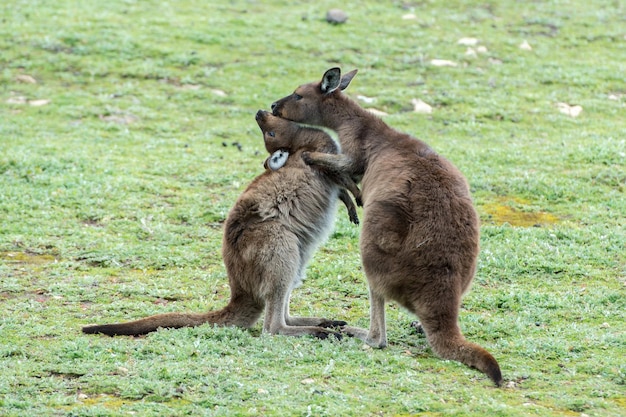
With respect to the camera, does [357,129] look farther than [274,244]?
Yes

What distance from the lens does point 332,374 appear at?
198 inches

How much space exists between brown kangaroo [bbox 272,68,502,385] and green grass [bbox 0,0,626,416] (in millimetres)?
230

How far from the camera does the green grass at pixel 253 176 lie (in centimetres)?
487

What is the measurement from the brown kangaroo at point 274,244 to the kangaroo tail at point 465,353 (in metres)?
0.84

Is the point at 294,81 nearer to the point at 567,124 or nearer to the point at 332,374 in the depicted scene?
the point at 567,124

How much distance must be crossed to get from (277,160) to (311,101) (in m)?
0.88

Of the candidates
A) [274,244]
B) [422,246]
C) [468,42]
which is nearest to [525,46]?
[468,42]

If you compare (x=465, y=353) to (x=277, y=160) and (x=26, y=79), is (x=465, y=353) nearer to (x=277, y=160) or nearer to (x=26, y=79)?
(x=277, y=160)

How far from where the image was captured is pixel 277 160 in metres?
6.48

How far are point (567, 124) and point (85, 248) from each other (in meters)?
6.91

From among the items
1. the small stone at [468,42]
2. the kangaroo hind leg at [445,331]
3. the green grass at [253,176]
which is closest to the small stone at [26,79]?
the green grass at [253,176]

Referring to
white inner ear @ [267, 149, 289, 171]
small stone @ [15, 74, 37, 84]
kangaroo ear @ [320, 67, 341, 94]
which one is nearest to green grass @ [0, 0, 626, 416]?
small stone @ [15, 74, 37, 84]

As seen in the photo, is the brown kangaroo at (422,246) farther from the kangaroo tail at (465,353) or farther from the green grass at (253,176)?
the green grass at (253,176)

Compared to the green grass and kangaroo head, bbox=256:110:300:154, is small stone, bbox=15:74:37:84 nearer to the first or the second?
the green grass
